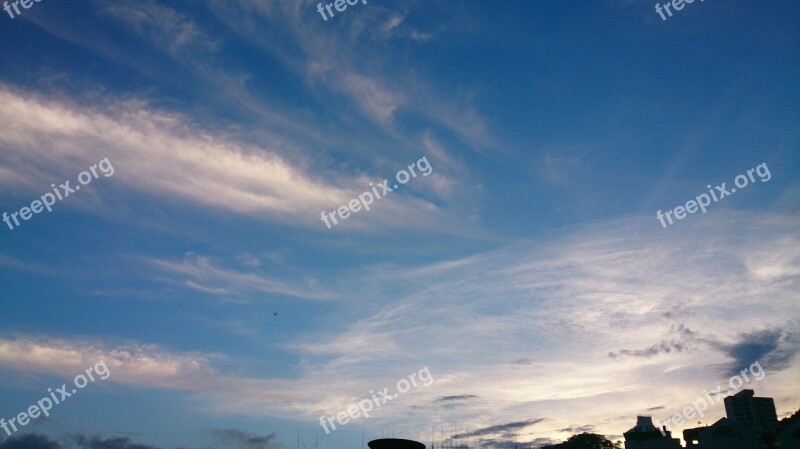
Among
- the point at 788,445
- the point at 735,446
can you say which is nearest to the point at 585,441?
A: the point at 735,446

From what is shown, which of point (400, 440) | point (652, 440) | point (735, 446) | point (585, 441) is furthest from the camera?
point (585, 441)

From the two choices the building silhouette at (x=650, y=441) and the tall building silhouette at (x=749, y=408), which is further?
the tall building silhouette at (x=749, y=408)

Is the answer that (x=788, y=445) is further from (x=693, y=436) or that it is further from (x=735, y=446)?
(x=693, y=436)

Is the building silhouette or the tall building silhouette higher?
the tall building silhouette

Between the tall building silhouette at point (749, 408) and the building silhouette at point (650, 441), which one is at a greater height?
the tall building silhouette at point (749, 408)

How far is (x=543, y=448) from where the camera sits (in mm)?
160250

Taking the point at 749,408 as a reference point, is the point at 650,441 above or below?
below

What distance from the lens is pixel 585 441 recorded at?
150 m

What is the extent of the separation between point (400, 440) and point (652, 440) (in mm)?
85559

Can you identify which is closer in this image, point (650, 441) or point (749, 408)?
point (650, 441)

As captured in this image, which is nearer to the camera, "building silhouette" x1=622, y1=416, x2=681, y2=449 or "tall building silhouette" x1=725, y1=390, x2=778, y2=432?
"building silhouette" x1=622, y1=416, x2=681, y2=449

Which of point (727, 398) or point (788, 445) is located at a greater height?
A: point (727, 398)

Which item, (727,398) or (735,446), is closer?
(735,446)

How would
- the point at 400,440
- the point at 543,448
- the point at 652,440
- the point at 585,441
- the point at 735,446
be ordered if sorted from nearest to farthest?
the point at 400,440, the point at 735,446, the point at 652,440, the point at 585,441, the point at 543,448
